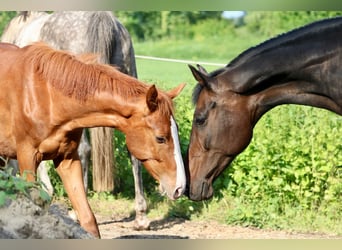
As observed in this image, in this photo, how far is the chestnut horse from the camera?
17.8ft

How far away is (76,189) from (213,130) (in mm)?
972

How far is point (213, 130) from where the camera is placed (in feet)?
19.0

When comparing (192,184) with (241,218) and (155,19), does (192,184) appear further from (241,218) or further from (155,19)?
(155,19)

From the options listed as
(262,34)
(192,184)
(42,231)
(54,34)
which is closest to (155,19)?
(262,34)

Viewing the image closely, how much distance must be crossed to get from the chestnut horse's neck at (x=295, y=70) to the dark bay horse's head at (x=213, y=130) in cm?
9

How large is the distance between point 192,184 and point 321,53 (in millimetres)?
1273

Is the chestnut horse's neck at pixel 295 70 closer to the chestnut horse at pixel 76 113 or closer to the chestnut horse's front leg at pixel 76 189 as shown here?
the chestnut horse at pixel 76 113

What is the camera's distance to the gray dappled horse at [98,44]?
750cm

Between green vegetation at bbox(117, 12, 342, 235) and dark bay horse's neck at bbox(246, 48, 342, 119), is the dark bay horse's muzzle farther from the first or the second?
green vegetation at bbox(117, 12, 342, 235)

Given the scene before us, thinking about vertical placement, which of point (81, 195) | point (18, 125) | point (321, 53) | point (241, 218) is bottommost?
A: point (241, 218)

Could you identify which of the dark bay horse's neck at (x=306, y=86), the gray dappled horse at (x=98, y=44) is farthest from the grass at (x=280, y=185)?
the dark bay horse's neck at (x=306, y=86)
